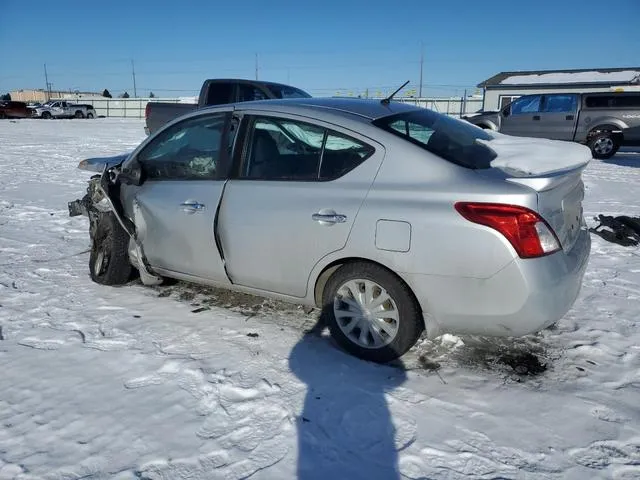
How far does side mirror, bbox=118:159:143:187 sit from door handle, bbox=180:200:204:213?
0.59m

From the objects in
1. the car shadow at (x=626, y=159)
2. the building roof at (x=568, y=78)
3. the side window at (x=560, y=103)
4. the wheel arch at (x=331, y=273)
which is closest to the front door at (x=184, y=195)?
→ the wheel arch at (x=331, y=273)

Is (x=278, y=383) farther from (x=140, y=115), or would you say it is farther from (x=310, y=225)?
(x=140, y=115)

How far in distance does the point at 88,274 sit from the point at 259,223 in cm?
232

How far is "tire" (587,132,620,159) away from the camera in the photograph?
13.9 meters

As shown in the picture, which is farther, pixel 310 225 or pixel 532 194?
pixel 310 225

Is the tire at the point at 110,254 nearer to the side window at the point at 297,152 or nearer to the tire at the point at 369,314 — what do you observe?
the side window at the point at 297,152

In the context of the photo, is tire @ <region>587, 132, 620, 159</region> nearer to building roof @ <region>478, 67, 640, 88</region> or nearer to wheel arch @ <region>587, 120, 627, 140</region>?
wheel arch @ <region>587, 120, 627, 140</region>

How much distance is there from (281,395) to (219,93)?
9.74m

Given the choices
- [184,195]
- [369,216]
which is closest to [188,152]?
[184,195]

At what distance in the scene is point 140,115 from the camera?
146 feet

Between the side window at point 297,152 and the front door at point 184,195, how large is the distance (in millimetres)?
251

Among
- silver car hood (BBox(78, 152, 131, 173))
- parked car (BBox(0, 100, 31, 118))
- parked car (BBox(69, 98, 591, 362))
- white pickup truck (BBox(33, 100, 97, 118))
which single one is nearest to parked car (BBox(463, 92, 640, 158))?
parked car (BBox(69, 98, 591, 362))

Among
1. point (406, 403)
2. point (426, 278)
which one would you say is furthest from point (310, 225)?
point (406, 403)

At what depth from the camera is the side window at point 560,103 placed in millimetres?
14312
